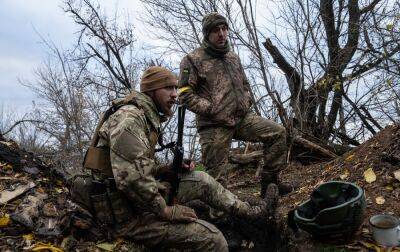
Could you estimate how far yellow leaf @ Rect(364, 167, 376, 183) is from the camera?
15.8 feet

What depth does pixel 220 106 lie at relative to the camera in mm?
5156

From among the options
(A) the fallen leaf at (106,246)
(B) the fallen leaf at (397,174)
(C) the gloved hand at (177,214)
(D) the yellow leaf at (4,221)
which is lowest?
(A) the fallen leaf at (106,246)

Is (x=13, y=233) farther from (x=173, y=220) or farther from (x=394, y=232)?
(x=394, y=232)

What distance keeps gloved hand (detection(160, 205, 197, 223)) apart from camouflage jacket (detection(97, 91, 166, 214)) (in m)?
0.08

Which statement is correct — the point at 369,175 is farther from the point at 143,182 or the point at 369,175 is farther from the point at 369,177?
the point at 143,182

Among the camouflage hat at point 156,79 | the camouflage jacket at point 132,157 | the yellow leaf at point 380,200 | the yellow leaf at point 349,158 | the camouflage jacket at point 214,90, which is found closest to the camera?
the camouflage jacket at point 132,157

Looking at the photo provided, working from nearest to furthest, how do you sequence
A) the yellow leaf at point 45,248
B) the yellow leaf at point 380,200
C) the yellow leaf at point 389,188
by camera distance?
1. the yellow leaf at point 45,248
2. the yellow leaf at point 380,200
3. the yellow leaf at point 389,188

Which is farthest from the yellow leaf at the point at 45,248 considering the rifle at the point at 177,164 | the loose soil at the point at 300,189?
the rifle at the point at 177,164

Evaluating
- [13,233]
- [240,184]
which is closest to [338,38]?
[240,184]

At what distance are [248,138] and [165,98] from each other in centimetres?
183

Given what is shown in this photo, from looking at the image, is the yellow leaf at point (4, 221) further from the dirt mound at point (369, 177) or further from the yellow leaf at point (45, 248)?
the dirt mound at point (369, 177)

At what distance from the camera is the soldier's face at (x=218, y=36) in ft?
→ 17.1

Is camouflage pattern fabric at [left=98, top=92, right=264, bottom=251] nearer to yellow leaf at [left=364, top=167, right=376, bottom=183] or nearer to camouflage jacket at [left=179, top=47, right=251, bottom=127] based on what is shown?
camouflage jacket at [left=179, top=47, right=251, bottom=127]

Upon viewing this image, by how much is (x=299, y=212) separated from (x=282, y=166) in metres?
1.13
